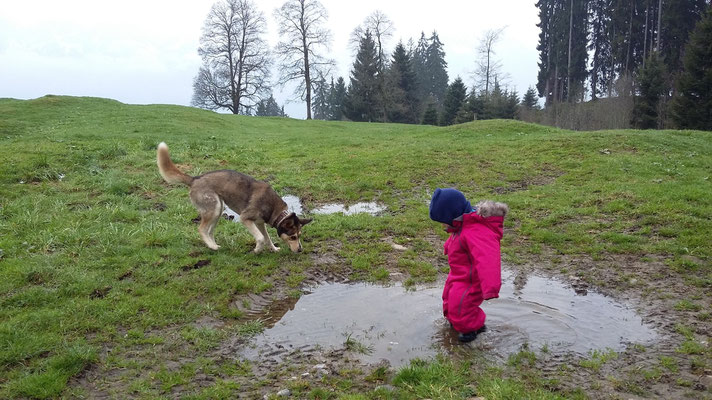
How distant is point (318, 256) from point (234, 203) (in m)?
1.80

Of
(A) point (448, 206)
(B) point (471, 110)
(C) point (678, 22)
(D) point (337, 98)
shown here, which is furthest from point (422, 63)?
(A) point (448, 206)

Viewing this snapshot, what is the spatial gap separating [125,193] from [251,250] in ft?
16.8

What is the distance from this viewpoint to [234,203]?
8.17m

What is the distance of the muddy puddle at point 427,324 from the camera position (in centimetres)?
502

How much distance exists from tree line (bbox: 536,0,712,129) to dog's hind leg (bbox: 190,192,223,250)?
41.7 meters

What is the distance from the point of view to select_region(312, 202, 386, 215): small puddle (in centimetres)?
1097

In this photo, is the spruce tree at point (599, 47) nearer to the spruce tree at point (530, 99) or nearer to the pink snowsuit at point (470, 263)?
the spruce tree at point (530, 99)

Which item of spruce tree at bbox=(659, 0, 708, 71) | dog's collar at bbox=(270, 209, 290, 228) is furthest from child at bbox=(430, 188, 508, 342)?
spruce tree at bbox=(659, 0, 708, 71)

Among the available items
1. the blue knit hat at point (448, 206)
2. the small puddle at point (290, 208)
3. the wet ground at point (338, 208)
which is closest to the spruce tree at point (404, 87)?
the small puddle at point (290, 208)

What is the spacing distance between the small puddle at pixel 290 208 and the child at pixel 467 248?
5.61 m

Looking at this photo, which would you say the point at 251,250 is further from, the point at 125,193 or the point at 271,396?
Result: the point at 125,193

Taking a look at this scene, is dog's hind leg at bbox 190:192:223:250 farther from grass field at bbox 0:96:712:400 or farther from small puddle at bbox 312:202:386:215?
small puddle at bbox 312:202:386:215

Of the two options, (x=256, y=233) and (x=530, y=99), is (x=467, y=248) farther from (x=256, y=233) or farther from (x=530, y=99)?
(x=530, y=99)

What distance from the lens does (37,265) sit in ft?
21.9
